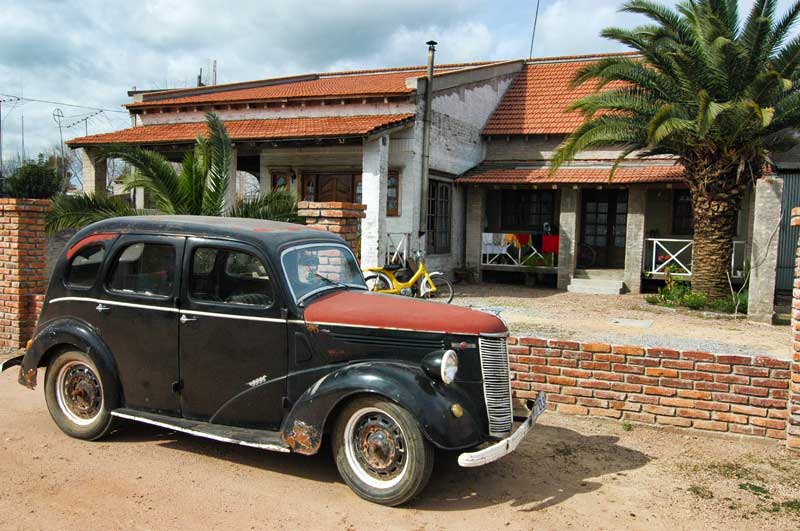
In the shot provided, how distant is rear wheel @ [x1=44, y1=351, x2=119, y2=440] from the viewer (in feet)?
16.9

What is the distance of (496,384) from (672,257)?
39.7ft

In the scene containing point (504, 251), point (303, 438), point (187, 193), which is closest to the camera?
point (303, 438)

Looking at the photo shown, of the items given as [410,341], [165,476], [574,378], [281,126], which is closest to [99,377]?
[165,476]

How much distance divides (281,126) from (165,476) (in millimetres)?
11560

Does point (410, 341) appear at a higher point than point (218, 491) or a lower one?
higher

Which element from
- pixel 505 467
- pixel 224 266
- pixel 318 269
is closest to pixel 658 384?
pixel 505 467

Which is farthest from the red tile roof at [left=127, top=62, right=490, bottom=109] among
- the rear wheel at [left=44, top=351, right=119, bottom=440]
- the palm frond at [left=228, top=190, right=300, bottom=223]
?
the rear wheel at [left=44, top=351, right=119, bottom=440]

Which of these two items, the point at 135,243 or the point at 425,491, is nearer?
the point at 425,491

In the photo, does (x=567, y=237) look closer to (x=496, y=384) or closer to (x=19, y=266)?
(x=19, y=266)

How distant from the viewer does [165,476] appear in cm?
457

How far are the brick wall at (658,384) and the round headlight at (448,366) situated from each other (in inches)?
84.5

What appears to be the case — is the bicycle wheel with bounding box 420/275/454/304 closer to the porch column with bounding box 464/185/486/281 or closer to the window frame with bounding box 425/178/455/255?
the window frame with bounding box 425/178/455/255

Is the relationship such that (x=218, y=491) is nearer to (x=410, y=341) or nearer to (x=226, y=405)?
(x=226, y=405)

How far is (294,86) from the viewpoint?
21.2 m
